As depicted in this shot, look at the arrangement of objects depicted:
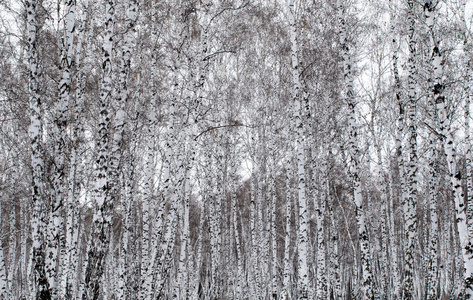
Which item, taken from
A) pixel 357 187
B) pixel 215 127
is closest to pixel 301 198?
pixel 357 187

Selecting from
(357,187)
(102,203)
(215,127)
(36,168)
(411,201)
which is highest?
(215,127)

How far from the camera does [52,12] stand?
898 centimetres

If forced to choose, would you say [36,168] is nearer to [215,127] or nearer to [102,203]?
[102,203]

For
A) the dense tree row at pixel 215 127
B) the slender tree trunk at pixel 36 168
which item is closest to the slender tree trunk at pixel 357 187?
the dense tree row at pixel 215 127

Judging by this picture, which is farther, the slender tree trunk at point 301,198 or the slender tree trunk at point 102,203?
the slender tree trunk at point 301,198

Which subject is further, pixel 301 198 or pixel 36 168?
pixel 301 198

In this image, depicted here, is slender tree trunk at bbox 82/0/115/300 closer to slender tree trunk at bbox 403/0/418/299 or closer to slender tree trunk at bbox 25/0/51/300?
slender tree trunk at bbox 25/0/51/300

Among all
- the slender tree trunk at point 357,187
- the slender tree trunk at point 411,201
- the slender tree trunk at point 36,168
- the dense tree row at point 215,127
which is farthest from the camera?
the slender tree trunk at point 411,201

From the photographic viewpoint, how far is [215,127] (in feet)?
25.1

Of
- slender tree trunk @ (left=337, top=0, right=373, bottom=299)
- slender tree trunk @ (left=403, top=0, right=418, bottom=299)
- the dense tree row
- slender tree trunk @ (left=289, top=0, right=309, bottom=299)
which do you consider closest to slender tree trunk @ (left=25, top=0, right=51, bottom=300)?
the dense tree row

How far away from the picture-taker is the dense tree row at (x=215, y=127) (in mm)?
6918

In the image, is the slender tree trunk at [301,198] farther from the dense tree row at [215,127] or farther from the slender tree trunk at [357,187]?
the slender tree trunk at [357,187]

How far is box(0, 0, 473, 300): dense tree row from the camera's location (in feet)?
22.7

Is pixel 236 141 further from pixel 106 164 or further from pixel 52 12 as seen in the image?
pixel 106 164
